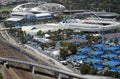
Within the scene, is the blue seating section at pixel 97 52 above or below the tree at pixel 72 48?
below

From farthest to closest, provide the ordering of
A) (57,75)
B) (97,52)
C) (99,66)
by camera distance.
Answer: (97,52) → (99,66) → (57,75)

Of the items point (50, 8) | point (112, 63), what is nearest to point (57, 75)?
point (112, 63)

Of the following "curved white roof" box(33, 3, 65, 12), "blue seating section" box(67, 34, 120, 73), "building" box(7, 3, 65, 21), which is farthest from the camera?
"curved white roof" box(33, 3, 65, 12)

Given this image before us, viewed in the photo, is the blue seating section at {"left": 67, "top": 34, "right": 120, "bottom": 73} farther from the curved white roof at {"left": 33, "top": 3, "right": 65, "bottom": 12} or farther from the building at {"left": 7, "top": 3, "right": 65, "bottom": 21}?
the curved white roof at {"left": 33, "top": 3, "right": 65, "bottom": 12}

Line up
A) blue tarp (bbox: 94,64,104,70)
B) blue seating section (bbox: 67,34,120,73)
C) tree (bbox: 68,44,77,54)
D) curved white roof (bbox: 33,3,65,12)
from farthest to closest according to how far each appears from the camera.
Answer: curved white roof (bbox: 33,3,65,12), tree (bbox: 68,44,77,54), blue seating section (bbox: 67,34,120,73), blue tarp (bbox: 94,64,104,70)

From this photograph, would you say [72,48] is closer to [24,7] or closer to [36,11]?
[36,11]

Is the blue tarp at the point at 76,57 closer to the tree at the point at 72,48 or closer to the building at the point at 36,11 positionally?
the tree at the point at 72,48

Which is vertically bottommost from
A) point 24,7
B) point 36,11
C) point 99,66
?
point 99,66

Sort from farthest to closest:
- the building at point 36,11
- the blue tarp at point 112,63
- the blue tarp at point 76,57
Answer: the building at point 36,11, the blue tarp at point 76,57, the blue tarp at point 112,63

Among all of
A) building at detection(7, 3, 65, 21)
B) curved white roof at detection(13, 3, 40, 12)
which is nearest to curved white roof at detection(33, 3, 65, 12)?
building at detection(7, 3, 65, 21)

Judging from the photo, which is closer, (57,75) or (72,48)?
(57,75)

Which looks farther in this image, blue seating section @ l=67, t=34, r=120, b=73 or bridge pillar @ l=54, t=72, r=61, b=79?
blue seating section @ l=67, t=34, r=120, b=73

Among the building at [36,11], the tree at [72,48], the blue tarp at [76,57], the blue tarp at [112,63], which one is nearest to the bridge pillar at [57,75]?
the blue tarp at [112,63]
